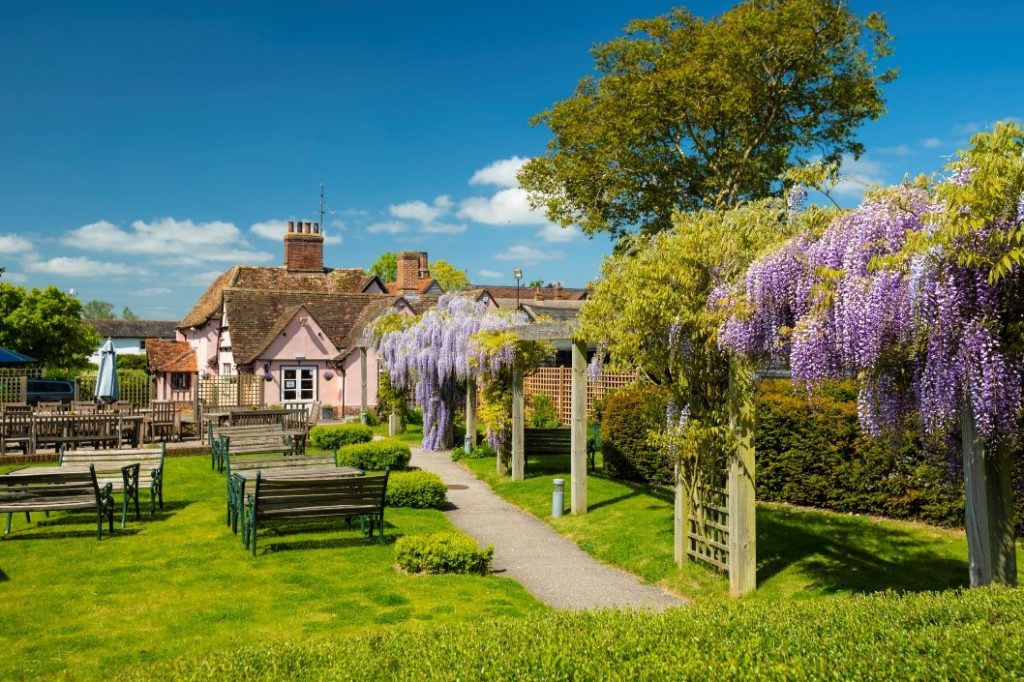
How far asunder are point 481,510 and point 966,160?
993 centimetres

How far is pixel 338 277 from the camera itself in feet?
151

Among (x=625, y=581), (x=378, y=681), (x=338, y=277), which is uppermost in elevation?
(x=338, y=277)

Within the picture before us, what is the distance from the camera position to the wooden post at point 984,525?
5816mm

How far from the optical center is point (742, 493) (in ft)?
27.5

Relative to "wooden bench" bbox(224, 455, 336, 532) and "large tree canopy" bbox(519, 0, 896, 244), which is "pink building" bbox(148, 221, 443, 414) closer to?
"large tree canopy" bbox(519, 0, 896, 244)

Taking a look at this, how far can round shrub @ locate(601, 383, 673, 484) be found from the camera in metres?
15.4

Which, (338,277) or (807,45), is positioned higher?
(807,45)

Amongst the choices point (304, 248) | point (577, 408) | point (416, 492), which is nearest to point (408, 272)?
point (304, 248)

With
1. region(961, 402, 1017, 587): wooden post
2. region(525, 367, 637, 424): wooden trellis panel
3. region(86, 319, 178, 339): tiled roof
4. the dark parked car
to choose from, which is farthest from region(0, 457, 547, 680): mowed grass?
region(86, 319, 178, 339): tiled roof

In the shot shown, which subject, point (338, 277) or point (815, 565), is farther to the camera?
point (338, 277)

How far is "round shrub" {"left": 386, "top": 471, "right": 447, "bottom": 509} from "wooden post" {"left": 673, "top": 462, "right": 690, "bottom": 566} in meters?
4.95

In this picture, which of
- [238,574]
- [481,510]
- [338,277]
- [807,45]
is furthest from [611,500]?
[338,277]

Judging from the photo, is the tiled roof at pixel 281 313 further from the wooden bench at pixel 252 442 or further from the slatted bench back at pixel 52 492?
the slatted bench back at pixel 52 492

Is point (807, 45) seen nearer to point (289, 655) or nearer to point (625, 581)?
point (625, 581)
